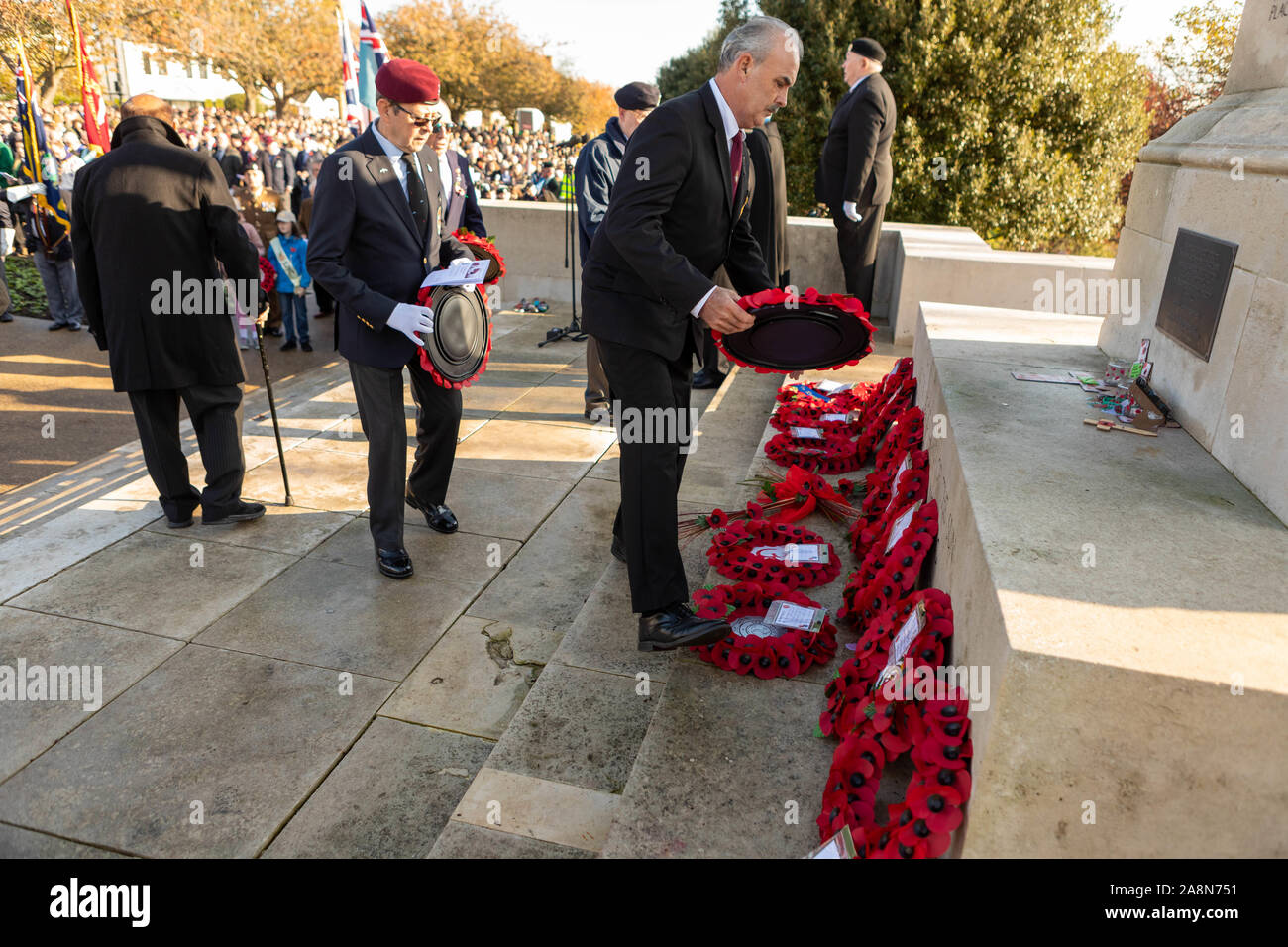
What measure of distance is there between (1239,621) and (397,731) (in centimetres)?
261

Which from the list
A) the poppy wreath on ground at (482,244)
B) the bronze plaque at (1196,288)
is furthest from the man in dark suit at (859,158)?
the poppy wreath on ground at (482,244)

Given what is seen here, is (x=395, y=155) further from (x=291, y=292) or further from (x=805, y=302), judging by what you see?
(x=291, y=292)

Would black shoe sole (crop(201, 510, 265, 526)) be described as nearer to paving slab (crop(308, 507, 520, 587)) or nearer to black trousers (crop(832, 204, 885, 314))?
paving slab (crop(308, 507, 520, 587))

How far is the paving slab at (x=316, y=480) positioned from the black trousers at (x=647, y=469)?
8.20ft

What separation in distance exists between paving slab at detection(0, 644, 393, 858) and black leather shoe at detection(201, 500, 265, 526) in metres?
1.42

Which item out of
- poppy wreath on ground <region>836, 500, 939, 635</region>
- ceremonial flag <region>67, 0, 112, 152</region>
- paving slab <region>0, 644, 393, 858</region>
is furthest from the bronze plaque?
ceremonial flag <region>67, 0, 112, 152</region>

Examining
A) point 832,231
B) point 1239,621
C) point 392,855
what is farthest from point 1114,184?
point 392,855

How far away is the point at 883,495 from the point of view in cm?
431
